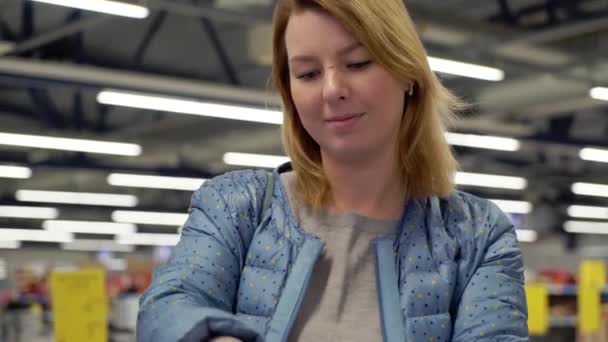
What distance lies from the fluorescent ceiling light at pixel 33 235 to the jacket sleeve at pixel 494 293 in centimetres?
2670

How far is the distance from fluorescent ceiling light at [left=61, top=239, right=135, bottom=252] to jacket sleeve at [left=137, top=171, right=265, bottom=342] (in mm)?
29933

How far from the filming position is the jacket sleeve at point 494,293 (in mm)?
1107

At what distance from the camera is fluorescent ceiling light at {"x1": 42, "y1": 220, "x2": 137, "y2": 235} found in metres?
25.3

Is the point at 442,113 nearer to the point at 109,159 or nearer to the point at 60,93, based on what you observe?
the point at 60,93

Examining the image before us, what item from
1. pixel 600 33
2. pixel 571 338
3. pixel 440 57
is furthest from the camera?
pixel 600 33

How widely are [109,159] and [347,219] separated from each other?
17314mm

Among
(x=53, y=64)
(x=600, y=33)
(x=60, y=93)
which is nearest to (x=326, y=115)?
(x=53, y=64)

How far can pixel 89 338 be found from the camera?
4.05 m

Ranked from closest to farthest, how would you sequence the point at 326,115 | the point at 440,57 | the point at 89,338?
the point at 326,115 < the point at 89,338 < the point at 440,57

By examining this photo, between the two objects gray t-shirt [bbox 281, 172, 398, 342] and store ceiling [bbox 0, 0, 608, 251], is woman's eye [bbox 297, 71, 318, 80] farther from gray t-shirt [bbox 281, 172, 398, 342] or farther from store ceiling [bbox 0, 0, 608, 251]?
store ceiling [bbox 0, 0, 608, 251]

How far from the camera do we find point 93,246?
104ft

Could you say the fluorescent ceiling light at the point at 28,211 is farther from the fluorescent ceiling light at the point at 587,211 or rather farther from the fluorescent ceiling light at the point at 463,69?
the fluorescent ceiling light at the point at 463,69

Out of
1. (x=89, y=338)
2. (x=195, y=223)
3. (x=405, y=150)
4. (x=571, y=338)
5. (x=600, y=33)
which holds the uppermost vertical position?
(x=600, y=33)

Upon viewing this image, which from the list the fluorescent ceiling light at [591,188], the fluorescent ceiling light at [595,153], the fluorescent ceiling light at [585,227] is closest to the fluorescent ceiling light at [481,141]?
the fluorescent ceiling light at [595,153]
